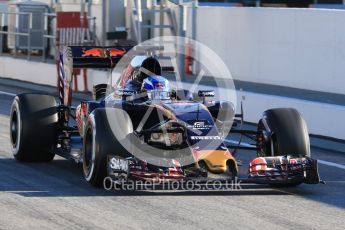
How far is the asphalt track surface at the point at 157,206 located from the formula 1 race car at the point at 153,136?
221 millimetres

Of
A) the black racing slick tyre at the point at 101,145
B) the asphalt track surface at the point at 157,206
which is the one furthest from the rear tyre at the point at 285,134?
the black racing slick tyre at the point at 101,145

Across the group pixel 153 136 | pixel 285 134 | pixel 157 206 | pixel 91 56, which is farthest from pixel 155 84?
pixel 157 206

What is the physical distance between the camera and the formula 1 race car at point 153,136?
34.7 ft

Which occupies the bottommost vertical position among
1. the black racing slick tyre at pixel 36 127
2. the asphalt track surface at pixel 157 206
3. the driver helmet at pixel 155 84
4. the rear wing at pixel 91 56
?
the asphalt track surface at pixel 157 206

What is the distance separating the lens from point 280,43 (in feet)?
70.0

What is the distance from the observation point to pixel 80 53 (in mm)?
13367

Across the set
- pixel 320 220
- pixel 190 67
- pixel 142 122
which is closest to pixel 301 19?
pixel 190 67

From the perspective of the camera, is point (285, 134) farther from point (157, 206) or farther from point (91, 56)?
point (91, 56)

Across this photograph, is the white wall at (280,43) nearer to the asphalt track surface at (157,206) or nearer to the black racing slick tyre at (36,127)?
the asphalt track surface at (157,206)

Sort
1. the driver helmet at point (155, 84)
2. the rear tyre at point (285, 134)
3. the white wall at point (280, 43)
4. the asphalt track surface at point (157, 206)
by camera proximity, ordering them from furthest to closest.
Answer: the white wall at point (280, 43) → the driver helmet at point (155, 84) → the rear tyre at point (285, 134) → the asphalt track surface at point (157, 206)

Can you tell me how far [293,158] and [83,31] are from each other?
16765mm

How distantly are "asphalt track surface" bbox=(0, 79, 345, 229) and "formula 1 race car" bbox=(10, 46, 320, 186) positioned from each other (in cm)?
22

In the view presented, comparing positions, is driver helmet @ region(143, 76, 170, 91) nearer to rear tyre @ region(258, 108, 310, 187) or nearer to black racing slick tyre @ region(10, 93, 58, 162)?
rear tyre @ region(258, 108, 310, 187)

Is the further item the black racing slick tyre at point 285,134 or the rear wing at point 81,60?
the rear wing at point 81,60
